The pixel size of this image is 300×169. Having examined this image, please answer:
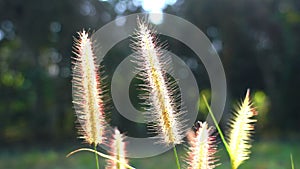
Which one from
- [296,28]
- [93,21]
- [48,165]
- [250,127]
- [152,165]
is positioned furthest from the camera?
[296,28]

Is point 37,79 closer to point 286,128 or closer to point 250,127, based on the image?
point 286,128

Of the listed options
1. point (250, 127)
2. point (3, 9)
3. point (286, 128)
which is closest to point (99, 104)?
point (250, 127)

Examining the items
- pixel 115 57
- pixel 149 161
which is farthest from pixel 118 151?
pixel 115 57

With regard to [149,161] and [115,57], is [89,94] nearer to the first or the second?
[149,161]

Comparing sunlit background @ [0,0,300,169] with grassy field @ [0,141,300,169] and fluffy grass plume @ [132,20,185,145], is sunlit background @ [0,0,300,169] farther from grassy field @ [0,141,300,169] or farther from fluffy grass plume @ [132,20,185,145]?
fluffy grass plume @ [132,20,185,145]

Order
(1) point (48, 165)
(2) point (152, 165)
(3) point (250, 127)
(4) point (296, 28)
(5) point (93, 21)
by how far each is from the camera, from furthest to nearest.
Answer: (4) point (296, 28) → (5) point (93, 21) → (1) point (48, 165) → (2) point (152, 165) → (3) point (250, 127)

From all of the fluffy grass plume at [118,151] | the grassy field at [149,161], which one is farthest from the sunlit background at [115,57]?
the fluffy grass plume at [118,151]
